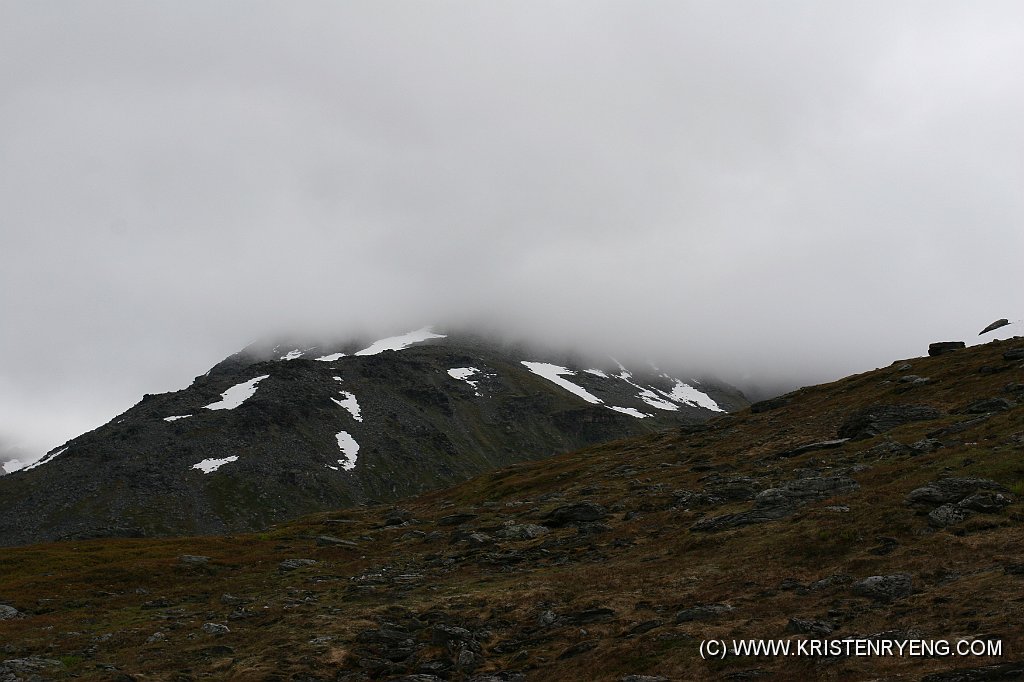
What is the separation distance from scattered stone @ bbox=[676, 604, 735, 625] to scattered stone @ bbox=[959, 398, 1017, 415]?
112ft

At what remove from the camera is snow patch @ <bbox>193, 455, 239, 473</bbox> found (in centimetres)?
18938

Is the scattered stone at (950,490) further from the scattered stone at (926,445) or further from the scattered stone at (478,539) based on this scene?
the scattered stone at (478,539)

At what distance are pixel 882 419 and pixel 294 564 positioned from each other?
162 feet

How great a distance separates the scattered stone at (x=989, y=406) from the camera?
48.1m

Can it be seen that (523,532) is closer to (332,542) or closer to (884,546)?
(332,542)

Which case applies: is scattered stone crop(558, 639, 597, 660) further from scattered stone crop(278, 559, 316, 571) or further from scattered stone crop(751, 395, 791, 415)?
scattered stone crop(751, 395, 791, 415)

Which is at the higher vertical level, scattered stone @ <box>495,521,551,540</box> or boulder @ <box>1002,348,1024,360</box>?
boulder @ <box>1002,348,1024,360</box>

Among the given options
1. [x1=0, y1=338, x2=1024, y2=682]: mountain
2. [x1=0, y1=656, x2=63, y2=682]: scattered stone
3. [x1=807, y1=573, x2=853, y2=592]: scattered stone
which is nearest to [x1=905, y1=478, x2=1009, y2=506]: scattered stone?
[x1=0, y1=338, x2=1024, y2=682]: mountain

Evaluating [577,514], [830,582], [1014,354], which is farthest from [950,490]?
[1014,354]

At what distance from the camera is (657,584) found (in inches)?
1258

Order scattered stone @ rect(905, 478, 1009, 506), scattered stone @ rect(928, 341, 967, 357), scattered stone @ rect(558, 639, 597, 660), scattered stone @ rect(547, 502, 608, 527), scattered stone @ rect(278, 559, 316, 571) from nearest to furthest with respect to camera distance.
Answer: scattered stone @ rect(558, 639, 597, 660)
scattered stone @ rect(905, 478, 1009, 506)
scattered stone @ rect(547, 502, 608, 527)
scattered stone @ rect(278, 559, 316, 571)
scattered stone @ rect(928, 341, 967, 357)

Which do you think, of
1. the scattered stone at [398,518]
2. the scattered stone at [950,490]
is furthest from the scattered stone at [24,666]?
the scattered stone at [398,518]

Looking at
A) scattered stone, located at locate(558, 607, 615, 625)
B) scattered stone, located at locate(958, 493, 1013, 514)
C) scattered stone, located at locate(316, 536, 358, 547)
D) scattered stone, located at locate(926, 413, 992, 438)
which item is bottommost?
scattered stone, located at locate(558, 607, 615, 625)

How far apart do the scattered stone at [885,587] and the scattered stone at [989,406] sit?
31121 millimetres
